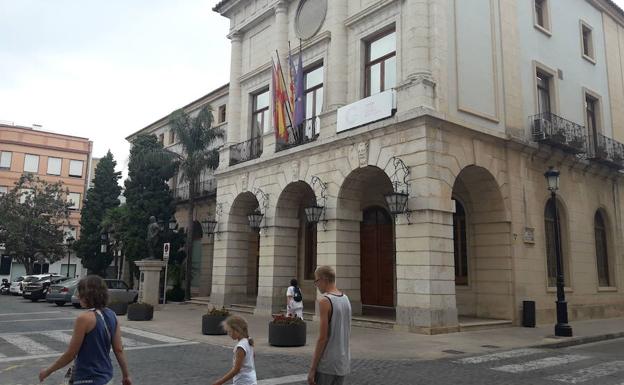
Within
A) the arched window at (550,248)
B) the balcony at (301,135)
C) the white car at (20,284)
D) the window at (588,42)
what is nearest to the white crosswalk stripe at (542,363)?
the arched window at (550,248)

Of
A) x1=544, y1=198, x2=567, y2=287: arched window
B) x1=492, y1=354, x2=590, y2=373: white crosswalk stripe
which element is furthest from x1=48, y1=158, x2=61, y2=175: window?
x1=492, y1=354, x2=590, y2=373: white crosswalk stripe

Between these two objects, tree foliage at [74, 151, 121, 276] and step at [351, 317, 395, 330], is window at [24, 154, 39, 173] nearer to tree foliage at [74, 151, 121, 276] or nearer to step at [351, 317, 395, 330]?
tree foliage at [74, 151, 121, 276]

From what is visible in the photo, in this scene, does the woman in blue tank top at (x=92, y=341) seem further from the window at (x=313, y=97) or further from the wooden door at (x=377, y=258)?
the wooden door at (x=377, y=258)

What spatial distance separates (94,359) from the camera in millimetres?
4023

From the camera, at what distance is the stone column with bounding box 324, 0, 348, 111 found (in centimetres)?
1809

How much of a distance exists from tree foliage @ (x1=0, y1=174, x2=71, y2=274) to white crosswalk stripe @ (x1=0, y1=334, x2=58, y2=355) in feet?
88.4

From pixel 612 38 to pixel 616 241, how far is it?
31.7ft

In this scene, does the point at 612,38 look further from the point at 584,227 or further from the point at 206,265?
the point at 206,265

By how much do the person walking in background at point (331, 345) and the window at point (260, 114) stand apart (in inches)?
728

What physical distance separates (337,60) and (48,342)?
41.3 ft

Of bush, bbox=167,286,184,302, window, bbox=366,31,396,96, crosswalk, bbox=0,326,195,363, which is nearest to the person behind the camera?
crosswalk, bbox=0,326,195,363

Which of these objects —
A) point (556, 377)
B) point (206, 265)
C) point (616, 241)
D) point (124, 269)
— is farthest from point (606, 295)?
point (124, 269)

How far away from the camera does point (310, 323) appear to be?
54.1 feet

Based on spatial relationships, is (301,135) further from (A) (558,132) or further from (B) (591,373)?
(B) (591,373)
